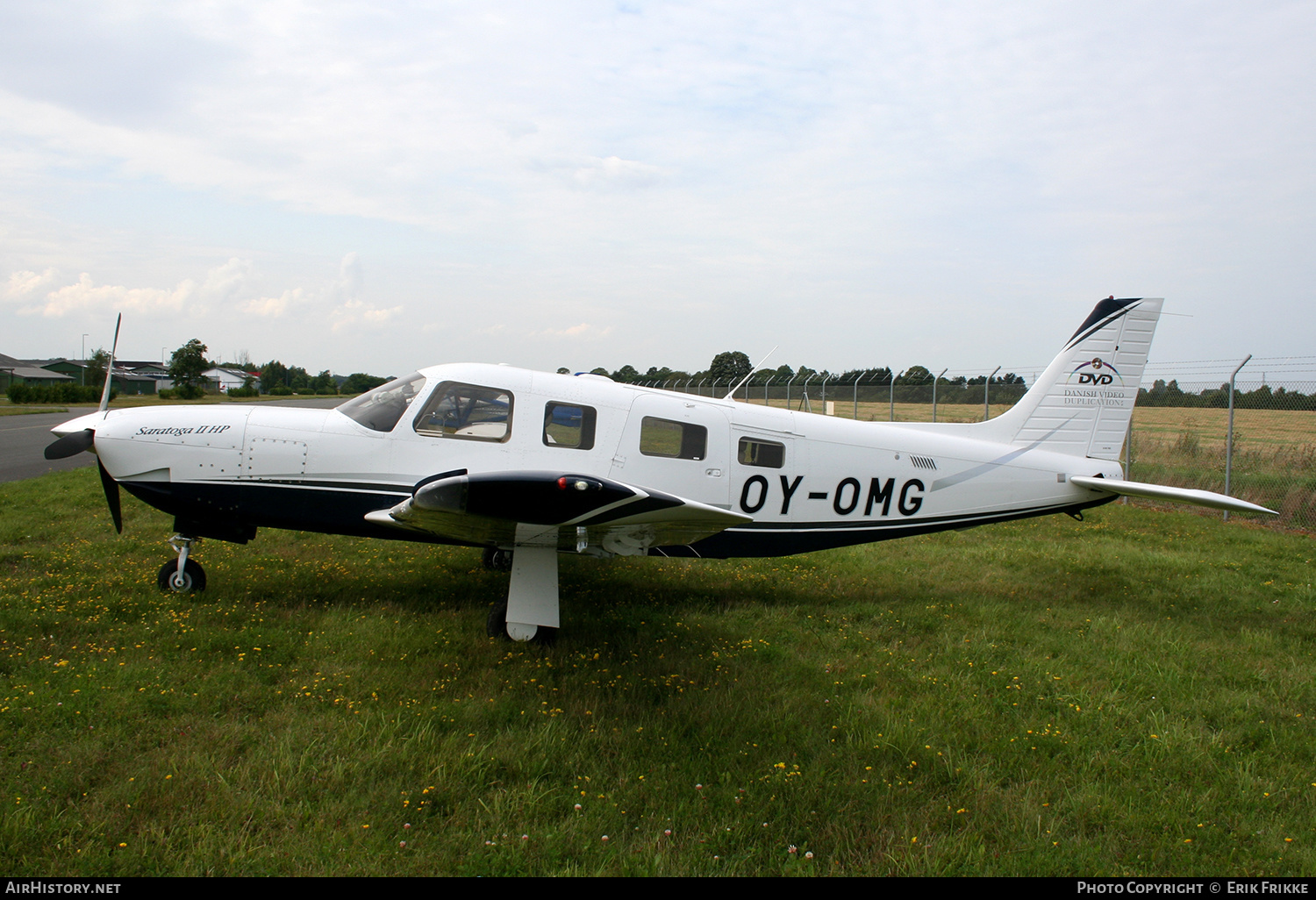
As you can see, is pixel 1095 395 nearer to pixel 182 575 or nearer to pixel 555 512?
pixel 555 512

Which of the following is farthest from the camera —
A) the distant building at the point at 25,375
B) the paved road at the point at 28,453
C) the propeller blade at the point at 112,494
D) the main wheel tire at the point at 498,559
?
the distant building at the point at 25,375

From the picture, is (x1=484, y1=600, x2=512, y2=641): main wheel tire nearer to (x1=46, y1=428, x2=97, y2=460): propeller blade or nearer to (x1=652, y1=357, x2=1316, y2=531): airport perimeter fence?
(x1=46, y1=428, x2=97, y2=460): propeller blade

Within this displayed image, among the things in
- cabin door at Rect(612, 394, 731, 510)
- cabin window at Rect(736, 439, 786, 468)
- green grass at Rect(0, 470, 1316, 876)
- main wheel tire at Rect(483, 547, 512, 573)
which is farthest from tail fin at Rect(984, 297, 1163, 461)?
main wheel tire at Rect(483, 547, 512, 573)

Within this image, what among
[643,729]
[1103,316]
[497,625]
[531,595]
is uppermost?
[1103,316]

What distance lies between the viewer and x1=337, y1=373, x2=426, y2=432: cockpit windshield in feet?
19.2

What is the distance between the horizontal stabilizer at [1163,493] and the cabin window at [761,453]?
136 inches

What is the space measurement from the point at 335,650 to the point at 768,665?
3.32 metres

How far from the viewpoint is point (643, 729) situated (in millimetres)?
4188

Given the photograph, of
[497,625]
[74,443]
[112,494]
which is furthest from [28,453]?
[497,625]

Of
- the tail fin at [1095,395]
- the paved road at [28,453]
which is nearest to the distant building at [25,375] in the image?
the paved road at [28,453]

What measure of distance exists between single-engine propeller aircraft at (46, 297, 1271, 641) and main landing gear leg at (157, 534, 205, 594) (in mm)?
17

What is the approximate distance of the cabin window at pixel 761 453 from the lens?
249 inches

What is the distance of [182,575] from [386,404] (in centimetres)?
257

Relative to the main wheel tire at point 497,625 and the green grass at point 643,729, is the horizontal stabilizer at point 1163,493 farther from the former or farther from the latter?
the main wheel tire at point 497,625
